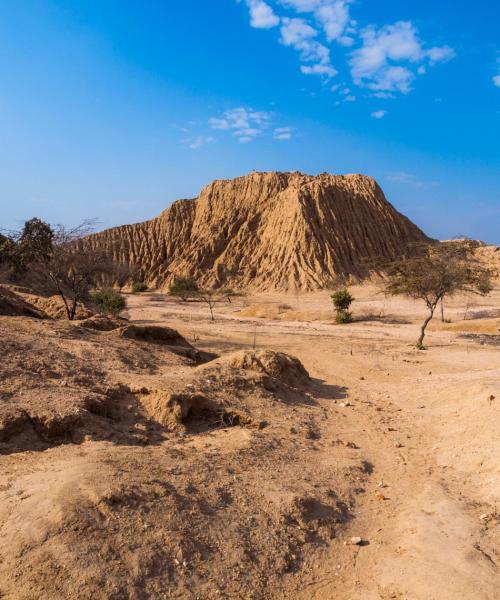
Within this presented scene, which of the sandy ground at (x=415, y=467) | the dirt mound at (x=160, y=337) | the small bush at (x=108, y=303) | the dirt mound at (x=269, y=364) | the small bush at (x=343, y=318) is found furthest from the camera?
the small bush at (x=343, y=318)

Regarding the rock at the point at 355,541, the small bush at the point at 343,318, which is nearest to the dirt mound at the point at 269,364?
the rock at the point at 355,541

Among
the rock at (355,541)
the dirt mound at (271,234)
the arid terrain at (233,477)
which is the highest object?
the dirt mound at (271,234)

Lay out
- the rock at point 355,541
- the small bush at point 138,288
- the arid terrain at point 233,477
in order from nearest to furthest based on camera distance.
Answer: the arid terrain at point 233,477 < the rock at point 355,541 < the small bush at point 138,288

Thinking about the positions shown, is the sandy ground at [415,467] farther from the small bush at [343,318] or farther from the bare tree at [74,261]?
the small bush at [343,318]

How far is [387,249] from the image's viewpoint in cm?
5772

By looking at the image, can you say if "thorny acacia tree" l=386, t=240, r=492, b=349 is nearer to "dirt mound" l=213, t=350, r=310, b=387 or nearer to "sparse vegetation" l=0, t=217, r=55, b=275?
"dirt mound" l=213, t=350, r=310, b=387

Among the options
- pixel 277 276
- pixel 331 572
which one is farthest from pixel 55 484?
pixel 277 276

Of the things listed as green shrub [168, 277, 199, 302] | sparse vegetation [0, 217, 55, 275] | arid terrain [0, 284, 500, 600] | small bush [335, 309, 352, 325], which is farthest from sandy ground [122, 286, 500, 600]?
green shrub [168, 277, 199, 302]

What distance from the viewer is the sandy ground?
3.91m

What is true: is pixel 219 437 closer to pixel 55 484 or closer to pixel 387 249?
pixel 55 484

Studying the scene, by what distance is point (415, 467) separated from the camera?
639 centimetres

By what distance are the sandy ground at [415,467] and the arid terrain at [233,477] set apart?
0.02 meters

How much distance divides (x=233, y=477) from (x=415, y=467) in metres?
2.74

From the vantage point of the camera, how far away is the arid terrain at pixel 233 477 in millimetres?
3615
